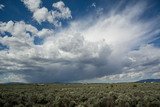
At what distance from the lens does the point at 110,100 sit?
92.1 feet

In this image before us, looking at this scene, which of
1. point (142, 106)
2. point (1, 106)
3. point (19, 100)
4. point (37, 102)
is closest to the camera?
point (142, 106)

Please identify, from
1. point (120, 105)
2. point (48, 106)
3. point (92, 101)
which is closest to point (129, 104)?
point (120, 105)

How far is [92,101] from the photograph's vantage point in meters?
28.4

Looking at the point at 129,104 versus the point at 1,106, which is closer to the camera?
the point at 129,104

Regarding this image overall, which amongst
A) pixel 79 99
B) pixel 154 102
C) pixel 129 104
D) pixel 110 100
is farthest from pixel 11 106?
pixel 154 102

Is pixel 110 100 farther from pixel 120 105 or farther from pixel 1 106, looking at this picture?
pixel 1 106

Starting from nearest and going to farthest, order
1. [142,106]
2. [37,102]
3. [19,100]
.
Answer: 1. [142,106]
2. [19,100]
3. [37,102]

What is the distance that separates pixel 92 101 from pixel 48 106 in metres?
5.79

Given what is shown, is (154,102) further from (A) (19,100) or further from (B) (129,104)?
(A) (19,100)

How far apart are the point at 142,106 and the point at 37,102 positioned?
15132 mm

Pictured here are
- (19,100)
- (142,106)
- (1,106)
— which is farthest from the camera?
(19,100)

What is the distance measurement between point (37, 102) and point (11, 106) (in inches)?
198

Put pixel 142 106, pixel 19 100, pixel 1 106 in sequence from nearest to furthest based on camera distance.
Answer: pixel 142 106 < pixel 1 106 < pixel 19 100

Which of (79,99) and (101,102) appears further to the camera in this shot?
(79,99)
